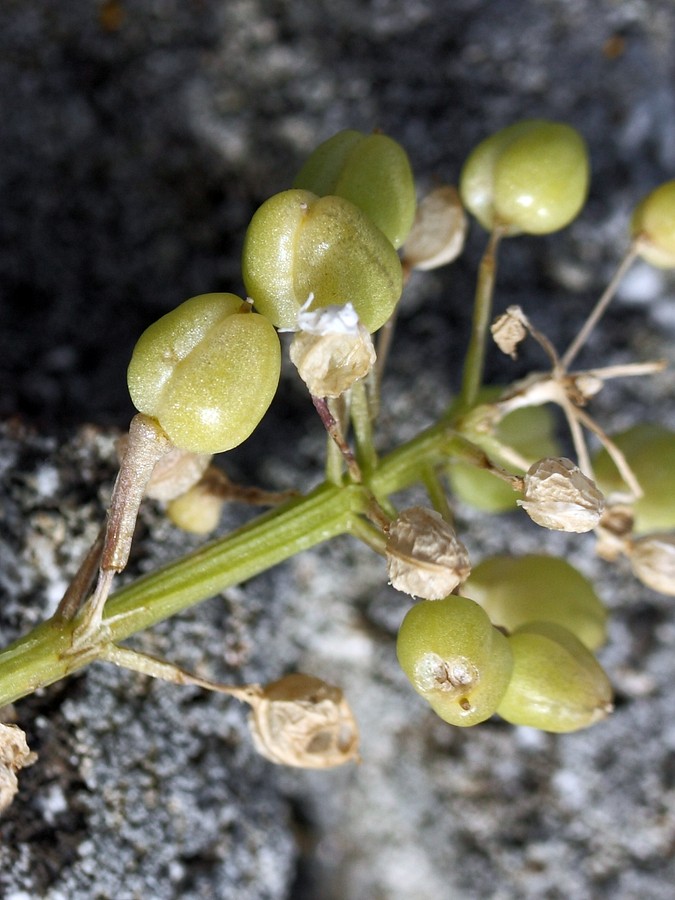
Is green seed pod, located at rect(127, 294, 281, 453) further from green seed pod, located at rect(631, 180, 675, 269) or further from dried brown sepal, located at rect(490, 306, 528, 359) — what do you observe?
green seed pod, located at rect(631, 180, 675, 269)

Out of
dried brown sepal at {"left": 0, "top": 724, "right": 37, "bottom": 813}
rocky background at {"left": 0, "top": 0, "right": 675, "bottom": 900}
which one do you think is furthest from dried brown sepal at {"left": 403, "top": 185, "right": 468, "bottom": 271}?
dried brown sepal at {"left": 0, "top": 724, "right": 37, "bottom": 813}

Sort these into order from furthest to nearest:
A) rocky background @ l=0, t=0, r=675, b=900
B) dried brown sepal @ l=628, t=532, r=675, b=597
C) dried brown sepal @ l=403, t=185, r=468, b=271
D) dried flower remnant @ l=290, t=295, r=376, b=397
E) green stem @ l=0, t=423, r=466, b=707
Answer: rocky background @ l=0, t=0, r=675, b=900 → dried brown sepal @ l=403, t=185, r=468, b=271 → dried brown sepal @ l=628, t=532, r=675, b=597 → green stem @ l=0, t=423, r=466, b=707 → dried flower remnant @ l=290, t=295, r=376, b=397

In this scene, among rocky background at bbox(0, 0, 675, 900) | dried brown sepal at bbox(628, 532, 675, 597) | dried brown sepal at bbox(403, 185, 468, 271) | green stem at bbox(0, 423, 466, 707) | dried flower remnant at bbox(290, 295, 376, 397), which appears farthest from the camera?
rocky background at bbox(0, 0, 675, 900)

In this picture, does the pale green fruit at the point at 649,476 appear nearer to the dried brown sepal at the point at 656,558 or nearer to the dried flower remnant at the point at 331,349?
the dried brown sepal at the point at 656,558

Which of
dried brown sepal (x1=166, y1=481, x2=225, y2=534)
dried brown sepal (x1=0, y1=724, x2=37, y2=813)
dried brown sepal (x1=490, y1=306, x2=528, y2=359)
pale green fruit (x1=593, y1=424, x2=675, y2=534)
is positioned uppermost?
dried brown sepal (x1=490, y1=306, x2=528, y2=359)

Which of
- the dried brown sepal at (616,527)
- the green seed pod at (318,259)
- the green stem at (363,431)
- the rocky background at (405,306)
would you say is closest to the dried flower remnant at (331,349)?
the green seed pod at (318,259)

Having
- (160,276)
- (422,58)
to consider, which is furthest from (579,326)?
(160,276)

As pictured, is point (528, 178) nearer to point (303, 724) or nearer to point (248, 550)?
point (248, 550)

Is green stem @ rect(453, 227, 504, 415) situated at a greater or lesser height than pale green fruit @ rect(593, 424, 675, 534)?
greater
